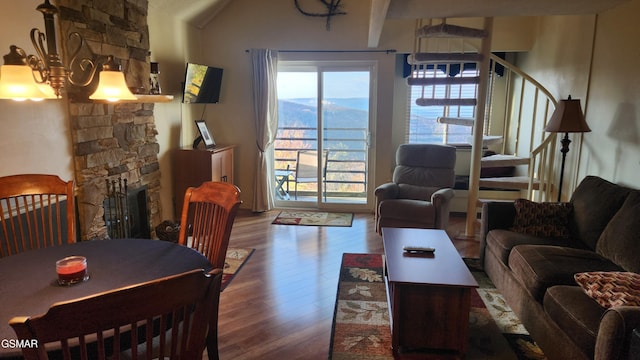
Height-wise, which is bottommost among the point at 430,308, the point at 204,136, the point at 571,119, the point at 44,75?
the point at 430,308

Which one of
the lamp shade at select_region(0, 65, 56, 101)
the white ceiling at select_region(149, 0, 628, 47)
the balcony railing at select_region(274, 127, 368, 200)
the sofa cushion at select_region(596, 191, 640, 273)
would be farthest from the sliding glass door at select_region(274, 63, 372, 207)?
the lamp shade at select_region(0, 65, 56, 101)

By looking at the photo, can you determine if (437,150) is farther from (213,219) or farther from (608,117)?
(213,219)

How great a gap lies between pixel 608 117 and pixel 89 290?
396cm

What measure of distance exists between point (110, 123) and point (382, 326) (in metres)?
2.80

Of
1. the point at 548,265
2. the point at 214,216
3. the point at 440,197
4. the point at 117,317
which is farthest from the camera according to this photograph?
the point at 440,197

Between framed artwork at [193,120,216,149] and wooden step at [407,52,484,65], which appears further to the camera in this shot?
framed artwork at [193,120,216,149]

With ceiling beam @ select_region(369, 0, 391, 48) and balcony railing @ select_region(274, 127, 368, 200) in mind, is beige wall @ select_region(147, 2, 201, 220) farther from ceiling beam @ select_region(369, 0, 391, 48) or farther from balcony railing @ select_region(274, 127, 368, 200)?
ceiling beam @ select_region(369, 0, 391, 48)

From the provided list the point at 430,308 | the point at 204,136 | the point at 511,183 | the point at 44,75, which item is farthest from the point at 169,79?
the point at 511,183

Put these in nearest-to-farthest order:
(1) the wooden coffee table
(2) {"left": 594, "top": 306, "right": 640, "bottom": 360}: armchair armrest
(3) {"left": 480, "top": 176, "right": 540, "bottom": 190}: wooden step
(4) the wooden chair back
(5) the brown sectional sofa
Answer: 1. (2) {"left": 594, "top": 306, "right": 640, "bottom": 360}: armchair armrest
2. (5) the brown sectional sofa
3. (4) the wooden chair back
4. (1) the wooden coffee table
5. (3) {"left": 480, "top": 176, "right": 540, "bottom": 190}: wooden step

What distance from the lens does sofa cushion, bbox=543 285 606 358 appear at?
6.11 feet

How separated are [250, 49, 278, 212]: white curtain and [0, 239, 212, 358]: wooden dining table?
339 cm

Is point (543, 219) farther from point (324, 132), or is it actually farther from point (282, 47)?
point (282, 47)

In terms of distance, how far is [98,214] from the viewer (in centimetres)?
329

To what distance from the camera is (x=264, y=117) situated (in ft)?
17.2
